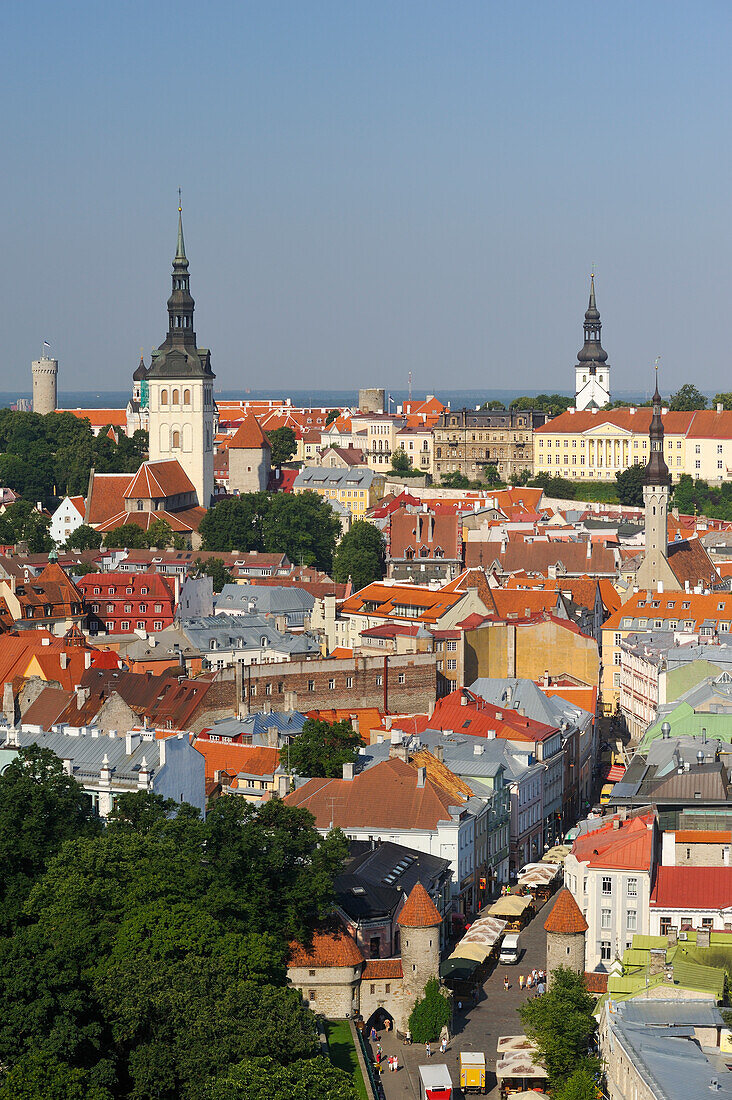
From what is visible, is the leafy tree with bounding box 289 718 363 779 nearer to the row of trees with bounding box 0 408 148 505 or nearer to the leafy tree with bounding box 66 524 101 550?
the leafy tree with bounding box 66 524 101 550

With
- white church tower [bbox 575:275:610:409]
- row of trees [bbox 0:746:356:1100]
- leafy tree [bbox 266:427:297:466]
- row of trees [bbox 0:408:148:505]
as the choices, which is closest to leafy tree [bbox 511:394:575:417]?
white church tower [bbox 575:275:610:409]

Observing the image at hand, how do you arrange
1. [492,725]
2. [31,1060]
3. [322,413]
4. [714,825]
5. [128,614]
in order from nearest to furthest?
[31,1060]
[714,825]
[492,725]
[128,614]
[322,413]

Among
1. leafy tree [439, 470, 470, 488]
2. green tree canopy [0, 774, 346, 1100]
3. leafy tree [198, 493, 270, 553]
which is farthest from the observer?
leafy tree [439, 470, 470, 488]

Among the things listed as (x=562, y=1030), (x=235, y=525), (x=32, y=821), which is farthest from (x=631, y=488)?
(x=562, y=1030)

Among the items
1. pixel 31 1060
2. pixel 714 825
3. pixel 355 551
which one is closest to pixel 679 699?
pixel 714 825

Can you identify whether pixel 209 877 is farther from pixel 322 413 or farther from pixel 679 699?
pixel 322 413

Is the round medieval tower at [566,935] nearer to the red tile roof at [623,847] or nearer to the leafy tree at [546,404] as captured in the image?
the red tile roof at [623,847]
